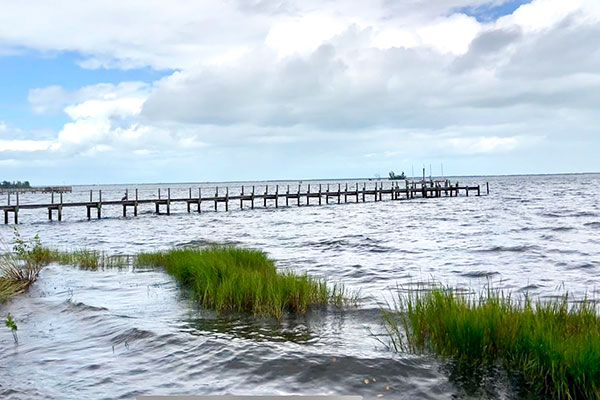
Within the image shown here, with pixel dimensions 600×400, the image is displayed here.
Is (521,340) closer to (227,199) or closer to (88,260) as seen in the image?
(88,260)

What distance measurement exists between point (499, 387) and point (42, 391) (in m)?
5.56

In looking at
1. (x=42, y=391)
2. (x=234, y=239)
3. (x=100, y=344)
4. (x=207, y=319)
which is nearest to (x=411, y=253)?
(x=234, y=239)

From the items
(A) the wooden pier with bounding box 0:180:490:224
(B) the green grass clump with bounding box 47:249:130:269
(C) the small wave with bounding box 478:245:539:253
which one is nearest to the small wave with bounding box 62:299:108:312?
(B) the green grass clump with bounding box 47:249:130:269

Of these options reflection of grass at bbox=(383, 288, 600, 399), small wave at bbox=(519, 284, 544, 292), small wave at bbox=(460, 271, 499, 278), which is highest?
reflection of grass at bbox=(383, 288, 600, 399)

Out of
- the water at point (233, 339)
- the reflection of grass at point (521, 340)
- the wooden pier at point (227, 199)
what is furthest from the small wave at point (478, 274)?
the wooden pier at point (227, 199)

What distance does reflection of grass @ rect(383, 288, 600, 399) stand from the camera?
6.18m

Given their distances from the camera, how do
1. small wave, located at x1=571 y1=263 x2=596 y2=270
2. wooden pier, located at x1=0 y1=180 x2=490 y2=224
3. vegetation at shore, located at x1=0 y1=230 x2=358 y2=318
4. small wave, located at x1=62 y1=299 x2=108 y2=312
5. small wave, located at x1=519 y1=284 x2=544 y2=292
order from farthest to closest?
wooden pier, located at x1=0 y1=180 x2=490 y2=224 → small wave, located at x1=571 y1=263 x2=596 y2=270 → small wave, located at x1=519 y1=284 x2=544 y2=292 → small wave, located at x1=62 y1=299 x2=108 y2=312 → vegetation at shore, located at x1=0 y1=230 x2=358 y2=318

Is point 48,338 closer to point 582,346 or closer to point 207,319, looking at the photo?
point 207,319

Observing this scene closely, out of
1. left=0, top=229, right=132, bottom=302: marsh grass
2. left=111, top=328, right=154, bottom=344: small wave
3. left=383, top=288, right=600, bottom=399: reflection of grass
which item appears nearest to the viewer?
left=383, top=288, right=600, bottom=399: reflection of grass

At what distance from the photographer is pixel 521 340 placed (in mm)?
7184

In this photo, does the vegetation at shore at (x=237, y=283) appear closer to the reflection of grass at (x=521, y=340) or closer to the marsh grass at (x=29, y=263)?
the marsh grass at (x=29, y=263)

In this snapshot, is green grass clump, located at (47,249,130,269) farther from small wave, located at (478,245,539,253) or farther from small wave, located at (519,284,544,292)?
small wave, located at (478,245,539,253)

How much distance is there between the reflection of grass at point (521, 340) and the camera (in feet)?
20.3

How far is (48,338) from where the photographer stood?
9547 millimetres
